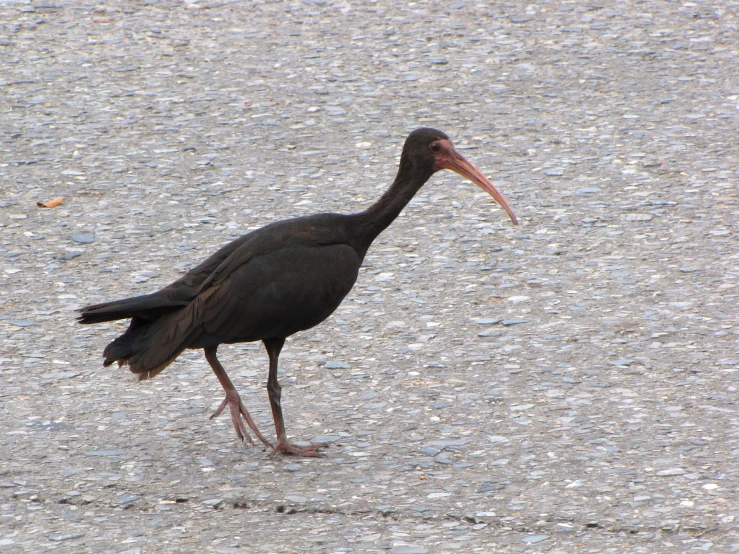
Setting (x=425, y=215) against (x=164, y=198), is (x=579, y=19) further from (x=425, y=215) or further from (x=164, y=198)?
(x=164, y=198)

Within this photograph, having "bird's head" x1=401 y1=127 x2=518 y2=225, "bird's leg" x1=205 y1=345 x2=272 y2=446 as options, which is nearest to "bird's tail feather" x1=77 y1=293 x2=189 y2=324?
"bird's leg" x1=205 y1=345 x2=272 y2=446

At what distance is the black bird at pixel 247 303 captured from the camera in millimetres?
5027

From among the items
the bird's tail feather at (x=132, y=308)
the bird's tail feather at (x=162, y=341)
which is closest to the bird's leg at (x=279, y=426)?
the bird's tail feather at (x=162, y=341)

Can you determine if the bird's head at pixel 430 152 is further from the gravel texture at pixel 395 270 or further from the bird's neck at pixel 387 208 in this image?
the gravel texture at pixel 395 270

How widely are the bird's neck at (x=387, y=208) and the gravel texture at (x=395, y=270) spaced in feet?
2.84

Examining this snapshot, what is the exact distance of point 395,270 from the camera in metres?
7.22

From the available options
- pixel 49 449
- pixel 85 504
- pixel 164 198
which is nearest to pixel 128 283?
pixel 164 198

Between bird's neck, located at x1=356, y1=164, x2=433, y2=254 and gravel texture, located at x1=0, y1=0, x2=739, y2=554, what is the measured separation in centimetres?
87

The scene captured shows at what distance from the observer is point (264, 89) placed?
1013 cm

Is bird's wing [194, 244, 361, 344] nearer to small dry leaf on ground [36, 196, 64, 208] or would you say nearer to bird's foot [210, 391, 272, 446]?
bird's foot [210, 391, 272, 446]

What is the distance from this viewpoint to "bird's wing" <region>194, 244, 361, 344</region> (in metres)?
5.04

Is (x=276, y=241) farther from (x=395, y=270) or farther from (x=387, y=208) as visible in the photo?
(x=395, y=270)

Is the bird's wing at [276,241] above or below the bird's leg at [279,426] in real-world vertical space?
above

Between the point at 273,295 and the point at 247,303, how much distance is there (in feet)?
0.41
